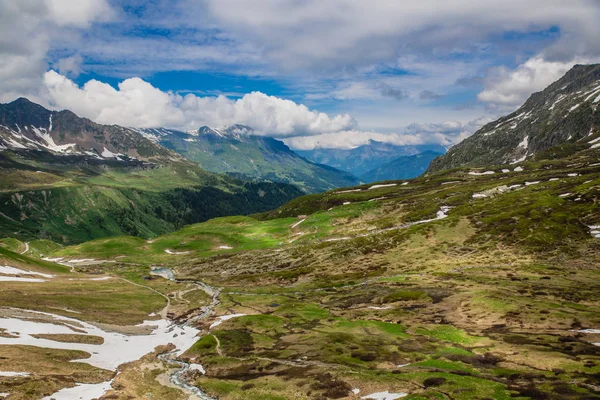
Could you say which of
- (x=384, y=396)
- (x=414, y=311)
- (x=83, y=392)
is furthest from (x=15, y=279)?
(x=384, y=396)

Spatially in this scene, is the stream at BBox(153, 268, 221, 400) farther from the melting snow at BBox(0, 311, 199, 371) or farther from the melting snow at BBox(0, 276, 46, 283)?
the melting snow at BBox(0, 276, 46, 283)

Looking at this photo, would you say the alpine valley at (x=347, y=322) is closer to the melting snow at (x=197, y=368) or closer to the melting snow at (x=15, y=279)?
the melting snow at (x=197, y=368)

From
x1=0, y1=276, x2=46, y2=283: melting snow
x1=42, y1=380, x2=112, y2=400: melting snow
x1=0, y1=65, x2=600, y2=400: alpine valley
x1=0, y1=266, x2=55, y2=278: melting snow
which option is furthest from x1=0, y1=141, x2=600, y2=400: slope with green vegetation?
x1=0, y1=266, x2=55, y2=278: melting snow

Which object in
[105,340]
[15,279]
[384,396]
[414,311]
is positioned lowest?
[414,311]

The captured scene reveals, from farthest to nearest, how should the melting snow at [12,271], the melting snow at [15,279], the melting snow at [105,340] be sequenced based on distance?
the melting snow at [12,271] → the melting snow at [15,279] → the melting snow at [105,340]

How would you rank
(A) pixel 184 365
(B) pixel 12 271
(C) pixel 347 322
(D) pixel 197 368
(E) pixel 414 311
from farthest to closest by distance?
(B) pixel 12 271 < (E) pixel 414 311 < (C) pixel 347 322 < (A) pixel 184 365 < (D) pixel 197 368

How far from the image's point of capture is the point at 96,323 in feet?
248

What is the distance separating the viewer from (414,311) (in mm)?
83312

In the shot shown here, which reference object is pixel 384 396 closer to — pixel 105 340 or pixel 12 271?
pixel 105 340

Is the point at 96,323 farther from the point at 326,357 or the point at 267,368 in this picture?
the point at 326,357

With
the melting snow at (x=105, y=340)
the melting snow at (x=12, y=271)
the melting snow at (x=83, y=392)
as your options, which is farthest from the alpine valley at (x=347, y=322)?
the melting snow at (x=12, y=271)

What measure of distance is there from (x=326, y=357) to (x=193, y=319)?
45253mm

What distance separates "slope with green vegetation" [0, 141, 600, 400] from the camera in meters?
47.3

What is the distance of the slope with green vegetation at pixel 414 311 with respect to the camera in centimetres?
4728
